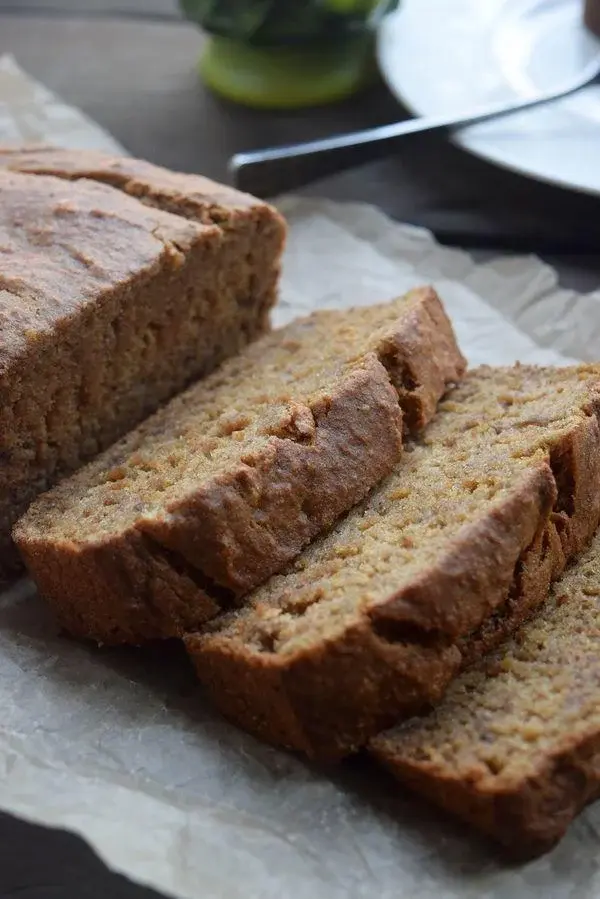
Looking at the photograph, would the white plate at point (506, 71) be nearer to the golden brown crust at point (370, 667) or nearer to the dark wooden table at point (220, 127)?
the dark wooden table at point (220, 127)

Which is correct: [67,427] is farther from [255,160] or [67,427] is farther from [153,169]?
[255,160]

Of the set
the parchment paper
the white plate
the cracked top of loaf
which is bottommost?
the parchment paper

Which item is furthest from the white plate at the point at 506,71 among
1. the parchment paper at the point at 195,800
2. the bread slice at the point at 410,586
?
the parchment paper at the point at 195,800

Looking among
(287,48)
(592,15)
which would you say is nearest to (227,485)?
(287,48)

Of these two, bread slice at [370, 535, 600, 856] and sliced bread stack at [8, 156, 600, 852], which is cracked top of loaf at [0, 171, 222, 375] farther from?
bread slice at [370, 535, 600, 856]

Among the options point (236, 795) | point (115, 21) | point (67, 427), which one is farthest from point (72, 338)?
point (115, 21)

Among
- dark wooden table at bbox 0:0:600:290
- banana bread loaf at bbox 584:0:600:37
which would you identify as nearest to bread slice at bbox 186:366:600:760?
dark wooden table at bbox 0:0:600:290

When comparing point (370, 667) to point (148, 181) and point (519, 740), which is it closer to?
point (519, 740)
